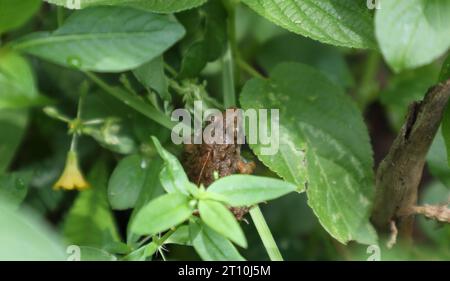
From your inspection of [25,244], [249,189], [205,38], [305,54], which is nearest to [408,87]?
[305,54]

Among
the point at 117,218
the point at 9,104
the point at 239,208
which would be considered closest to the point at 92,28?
the point at 9,104

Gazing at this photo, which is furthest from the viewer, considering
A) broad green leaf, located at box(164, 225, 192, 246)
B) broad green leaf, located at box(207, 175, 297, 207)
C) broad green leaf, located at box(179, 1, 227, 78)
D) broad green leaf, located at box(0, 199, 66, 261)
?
broad green leaf, located at box(179, 1, 227, 78)

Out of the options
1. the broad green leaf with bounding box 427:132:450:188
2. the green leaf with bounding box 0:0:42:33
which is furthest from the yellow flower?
the broad green leaf with bounding box 427:132:450:188

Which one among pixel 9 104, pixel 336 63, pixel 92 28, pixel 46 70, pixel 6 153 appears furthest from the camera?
pixel 336 63

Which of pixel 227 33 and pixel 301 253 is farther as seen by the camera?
pixel 301 253

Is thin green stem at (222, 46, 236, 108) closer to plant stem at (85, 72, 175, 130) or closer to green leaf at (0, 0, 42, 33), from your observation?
plant stem at (85, 72, 175, 130)
